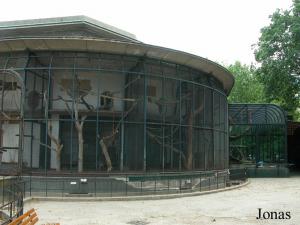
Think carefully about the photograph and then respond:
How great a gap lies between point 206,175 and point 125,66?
24.5 feet

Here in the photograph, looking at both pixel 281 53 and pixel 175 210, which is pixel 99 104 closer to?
pixel 175 210

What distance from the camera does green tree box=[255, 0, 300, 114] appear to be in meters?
36.8

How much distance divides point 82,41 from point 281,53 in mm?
A: 22989

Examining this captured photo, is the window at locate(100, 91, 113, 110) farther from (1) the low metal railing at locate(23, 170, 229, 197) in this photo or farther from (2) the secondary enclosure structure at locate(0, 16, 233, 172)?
(1) the low metal railing at locate(23, 170, 229, 197)

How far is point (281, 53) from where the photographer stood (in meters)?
38.2

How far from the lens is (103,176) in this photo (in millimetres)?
20641

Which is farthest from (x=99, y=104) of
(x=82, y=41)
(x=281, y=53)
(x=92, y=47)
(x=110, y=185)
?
(x=281, y=53)

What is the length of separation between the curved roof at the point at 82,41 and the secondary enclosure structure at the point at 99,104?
0.17 feet

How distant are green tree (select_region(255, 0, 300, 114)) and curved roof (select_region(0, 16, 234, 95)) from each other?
7.44 metres

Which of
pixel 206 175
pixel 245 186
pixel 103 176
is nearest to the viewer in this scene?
pixel 103 176

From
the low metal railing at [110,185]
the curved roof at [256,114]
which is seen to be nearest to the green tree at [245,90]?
the curved roof at [256,114]

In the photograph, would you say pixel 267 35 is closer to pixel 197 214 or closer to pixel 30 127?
pixel 30 127

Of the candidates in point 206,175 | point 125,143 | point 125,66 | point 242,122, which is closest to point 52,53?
point 125,66

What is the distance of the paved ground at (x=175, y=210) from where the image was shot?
13.6 meters
